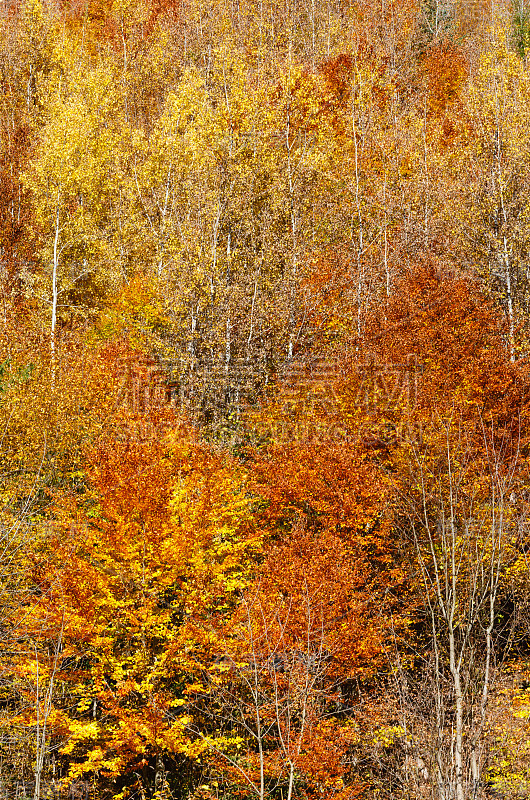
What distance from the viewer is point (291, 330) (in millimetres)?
30844

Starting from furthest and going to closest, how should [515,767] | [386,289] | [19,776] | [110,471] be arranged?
[386,289] < [110,471] < [19,776] < [515,767]

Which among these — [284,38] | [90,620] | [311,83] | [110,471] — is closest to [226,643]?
[90,620]

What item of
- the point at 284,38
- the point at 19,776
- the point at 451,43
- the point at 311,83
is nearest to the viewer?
the point at 19,776

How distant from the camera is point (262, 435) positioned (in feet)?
86.5

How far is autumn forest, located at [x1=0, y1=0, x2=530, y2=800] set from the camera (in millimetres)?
15047

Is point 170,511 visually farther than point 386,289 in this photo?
No

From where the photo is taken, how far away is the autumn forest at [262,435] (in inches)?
592

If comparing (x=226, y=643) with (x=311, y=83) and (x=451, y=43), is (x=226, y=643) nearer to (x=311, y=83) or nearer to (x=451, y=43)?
(x=311, y=83)

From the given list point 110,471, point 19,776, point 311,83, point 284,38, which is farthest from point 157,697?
point 284,38

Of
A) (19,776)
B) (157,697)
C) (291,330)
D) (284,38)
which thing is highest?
(284,38)

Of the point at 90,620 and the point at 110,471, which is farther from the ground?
the point at 110,471

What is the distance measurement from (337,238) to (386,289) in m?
4.24

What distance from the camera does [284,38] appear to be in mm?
50531

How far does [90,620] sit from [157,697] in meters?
2.53
